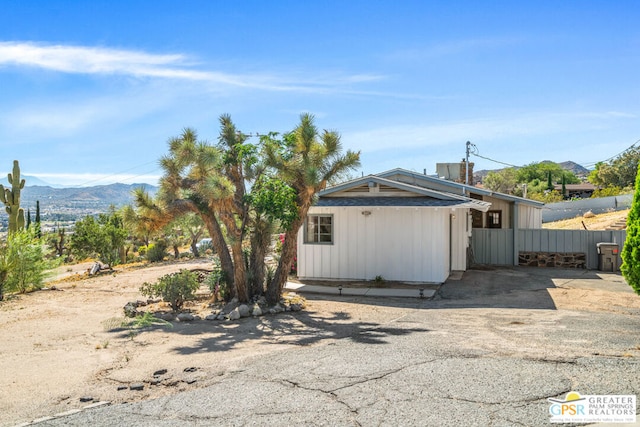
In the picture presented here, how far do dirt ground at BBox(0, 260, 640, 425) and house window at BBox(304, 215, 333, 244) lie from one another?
2.83 meters

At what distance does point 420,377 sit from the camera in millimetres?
6051

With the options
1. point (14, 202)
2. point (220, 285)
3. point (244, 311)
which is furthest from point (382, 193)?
point (14, 202)

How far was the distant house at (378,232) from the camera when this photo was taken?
14500 millimetres

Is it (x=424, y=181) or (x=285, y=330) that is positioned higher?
(x=424, y=181)

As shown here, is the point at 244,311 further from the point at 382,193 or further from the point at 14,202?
the point at 14,202

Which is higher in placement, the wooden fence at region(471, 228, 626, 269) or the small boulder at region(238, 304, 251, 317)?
the wooden fence at region(471, 228, 626, 269)

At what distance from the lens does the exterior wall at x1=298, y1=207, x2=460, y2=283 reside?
572 inches

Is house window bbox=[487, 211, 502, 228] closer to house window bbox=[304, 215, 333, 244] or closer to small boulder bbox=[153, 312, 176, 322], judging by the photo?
house window bbox=[304, 215, 333, 244]

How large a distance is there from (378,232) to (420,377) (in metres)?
9.00

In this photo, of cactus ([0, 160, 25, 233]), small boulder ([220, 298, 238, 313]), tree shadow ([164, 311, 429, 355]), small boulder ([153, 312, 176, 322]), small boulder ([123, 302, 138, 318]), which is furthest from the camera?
cactus ([0, 160, 25, 233])

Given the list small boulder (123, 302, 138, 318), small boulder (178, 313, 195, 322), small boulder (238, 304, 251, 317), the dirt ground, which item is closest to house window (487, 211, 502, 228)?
the dirt ground

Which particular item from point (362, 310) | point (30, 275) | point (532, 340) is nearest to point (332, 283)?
point (362, 310)

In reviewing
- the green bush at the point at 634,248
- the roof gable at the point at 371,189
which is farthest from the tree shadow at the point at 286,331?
the roof gable at the point at 371,189

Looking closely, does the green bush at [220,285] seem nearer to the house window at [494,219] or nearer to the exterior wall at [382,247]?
the exterior wall at [382,247]
